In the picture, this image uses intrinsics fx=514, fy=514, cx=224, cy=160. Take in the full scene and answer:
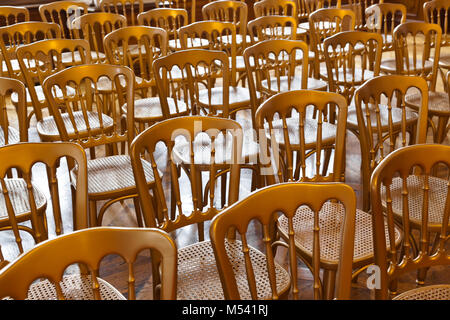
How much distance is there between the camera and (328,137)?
2838mm

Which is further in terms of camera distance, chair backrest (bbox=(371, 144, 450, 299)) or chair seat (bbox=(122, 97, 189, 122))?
chair seat (bbox=(122, 97, 189, 122))

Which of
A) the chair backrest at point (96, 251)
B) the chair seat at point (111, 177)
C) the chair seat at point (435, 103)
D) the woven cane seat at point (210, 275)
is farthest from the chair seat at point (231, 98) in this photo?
the chair backrest at point (96, 251)

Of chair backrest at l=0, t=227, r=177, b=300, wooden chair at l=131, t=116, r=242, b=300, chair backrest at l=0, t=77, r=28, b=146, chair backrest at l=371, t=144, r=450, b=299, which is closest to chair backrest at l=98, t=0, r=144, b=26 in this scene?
chair backrest at l=0, t=77, r=28, b=146

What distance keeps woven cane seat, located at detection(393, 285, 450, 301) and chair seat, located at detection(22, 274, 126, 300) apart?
0.91 m

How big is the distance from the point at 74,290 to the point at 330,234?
0.96 meters

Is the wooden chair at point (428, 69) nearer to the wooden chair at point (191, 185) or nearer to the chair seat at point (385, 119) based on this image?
the chair seat at point (385, 119)

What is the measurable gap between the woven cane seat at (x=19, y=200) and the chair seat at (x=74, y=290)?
54 cm

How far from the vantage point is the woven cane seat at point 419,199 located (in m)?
2.09

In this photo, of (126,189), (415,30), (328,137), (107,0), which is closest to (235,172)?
(126,189)

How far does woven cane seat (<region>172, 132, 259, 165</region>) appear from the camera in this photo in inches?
102

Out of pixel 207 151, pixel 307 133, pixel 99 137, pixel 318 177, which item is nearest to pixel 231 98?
Answer: pixel 307 133

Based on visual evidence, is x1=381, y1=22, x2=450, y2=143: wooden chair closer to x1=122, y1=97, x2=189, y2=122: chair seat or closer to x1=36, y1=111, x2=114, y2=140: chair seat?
x1=122, y1=97, x2=189, y2=122: chair seat

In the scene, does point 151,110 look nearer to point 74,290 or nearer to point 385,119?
point 385,119

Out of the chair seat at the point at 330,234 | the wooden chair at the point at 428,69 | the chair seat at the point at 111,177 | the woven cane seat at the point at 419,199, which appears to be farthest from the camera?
the wooden chair at the point at 428,69
